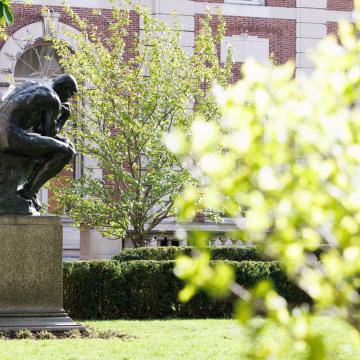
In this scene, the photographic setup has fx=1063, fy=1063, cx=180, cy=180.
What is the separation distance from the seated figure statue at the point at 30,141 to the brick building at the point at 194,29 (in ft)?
38.0

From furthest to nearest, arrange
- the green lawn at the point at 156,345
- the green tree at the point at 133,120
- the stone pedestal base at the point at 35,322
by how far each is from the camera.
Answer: the green tree at the point at 133,120
the stone pedestal base at the point at 35,322
the green lawn at the point at 156,345

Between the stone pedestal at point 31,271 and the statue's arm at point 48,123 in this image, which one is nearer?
the stone pedestal at point 31,271

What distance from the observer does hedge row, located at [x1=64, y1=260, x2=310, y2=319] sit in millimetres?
14945

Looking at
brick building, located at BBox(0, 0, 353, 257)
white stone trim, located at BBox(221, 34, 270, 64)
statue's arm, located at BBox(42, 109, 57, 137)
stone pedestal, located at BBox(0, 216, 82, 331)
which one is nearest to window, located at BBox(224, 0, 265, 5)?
brick building, located at BBox(0, 0, 353, 257)

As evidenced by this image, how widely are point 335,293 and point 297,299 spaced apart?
13.9 m

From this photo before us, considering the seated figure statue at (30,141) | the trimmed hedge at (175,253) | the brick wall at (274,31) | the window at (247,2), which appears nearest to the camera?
the seated figure statue at (30,141)

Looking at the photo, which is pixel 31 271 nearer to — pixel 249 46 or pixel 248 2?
pixel 249 46

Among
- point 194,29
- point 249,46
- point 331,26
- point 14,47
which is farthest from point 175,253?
point 331,26

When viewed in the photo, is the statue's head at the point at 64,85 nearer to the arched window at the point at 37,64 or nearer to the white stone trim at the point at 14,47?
the white stone trim at the point at 14,47

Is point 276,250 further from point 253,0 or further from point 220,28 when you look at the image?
point 253,0

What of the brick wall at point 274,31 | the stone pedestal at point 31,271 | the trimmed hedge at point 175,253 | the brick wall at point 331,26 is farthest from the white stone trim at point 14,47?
the stone pedestal at point 31,271

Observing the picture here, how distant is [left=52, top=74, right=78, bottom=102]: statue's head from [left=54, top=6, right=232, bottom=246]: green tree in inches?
330

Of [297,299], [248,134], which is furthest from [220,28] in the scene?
[248,134]

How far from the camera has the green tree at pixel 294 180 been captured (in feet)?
8.10
